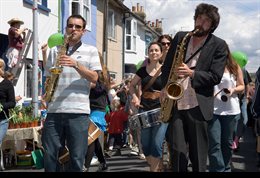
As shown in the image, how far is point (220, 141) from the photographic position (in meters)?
5.65

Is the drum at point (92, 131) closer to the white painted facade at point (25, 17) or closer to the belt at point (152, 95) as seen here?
the belt at point (152, 95)

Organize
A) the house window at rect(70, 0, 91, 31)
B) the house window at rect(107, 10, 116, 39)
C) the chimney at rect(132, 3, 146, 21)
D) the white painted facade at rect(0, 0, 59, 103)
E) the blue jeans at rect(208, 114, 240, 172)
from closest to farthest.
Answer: the blue jeans at rect(208, 114, 240, 172), the white painted facade at rect(0, 0, 59, 103), the house window at rect(70, 0, 91, 31), the house window at rect(107, 10, 116, 39), the chimney at rect(132, 3, 146, 21)

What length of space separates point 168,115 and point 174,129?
0.19 m

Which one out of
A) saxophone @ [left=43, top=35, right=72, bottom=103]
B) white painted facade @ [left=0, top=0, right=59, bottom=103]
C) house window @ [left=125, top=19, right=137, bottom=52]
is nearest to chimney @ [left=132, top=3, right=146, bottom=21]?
house window @ [left=125, top=19, right=137, bottom=52]

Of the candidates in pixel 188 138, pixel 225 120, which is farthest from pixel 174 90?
pixel 225 120

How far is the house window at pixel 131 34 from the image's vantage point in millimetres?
31077

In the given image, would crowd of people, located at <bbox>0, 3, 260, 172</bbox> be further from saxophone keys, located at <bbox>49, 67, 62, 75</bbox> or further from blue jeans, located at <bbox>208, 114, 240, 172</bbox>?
saxophone keys, located at <bbox>49, 67, 62, 75</bbox>

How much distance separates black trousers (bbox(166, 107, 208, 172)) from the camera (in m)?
4.11

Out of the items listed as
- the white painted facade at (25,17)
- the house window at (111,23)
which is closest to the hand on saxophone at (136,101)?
the white painted facade at (25,17)

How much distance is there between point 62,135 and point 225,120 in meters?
2.26

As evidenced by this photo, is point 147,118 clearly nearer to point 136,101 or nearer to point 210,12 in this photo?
point 136,101

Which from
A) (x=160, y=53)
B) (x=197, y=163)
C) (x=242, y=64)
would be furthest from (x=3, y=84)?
(x=242, y=64)

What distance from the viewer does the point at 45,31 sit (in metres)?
13.4

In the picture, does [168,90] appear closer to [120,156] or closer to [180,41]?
[180,41]
